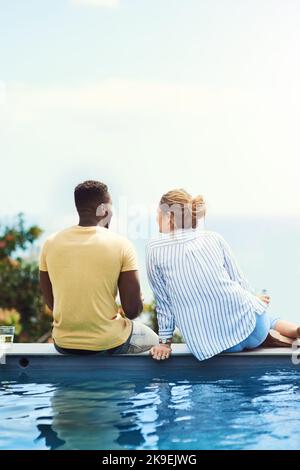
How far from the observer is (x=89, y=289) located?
5387 millimetres

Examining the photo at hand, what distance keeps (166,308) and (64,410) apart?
1.01 meters

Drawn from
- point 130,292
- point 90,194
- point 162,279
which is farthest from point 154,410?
point 90,194

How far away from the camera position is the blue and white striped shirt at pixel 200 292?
5359 millimetres

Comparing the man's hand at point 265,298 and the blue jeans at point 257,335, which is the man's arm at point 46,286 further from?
the man's hand at point 265,298

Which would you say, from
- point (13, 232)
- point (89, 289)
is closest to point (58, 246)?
point (89, 289)

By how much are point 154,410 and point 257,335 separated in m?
1.12

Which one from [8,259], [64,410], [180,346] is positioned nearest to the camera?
[64,410]

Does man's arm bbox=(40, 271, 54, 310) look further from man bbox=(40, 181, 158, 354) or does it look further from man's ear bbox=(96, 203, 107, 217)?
man's ear bbox=(96, 203, 107, 217)

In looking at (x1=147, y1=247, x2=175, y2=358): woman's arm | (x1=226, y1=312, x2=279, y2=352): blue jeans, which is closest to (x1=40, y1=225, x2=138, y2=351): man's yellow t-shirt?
(x1=147, y1=247, x2=175, y2=358): woman's arm

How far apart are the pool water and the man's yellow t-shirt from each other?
306mm

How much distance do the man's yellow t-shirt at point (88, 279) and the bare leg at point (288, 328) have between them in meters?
1.10

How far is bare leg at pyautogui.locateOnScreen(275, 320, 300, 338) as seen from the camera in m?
5.74

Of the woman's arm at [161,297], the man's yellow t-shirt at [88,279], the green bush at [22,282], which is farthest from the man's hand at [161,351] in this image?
the green bush at [22,282]
